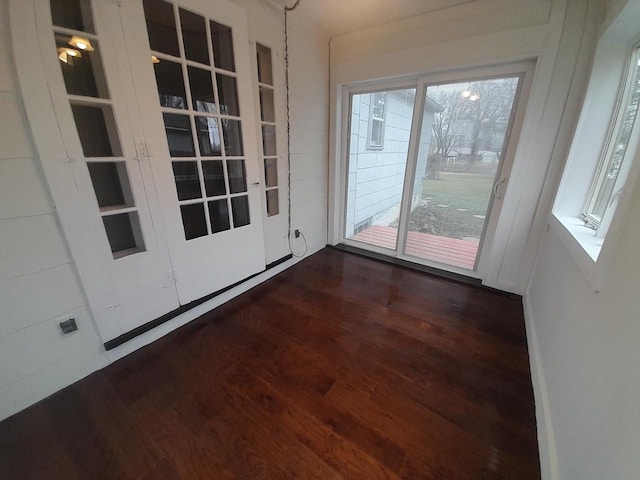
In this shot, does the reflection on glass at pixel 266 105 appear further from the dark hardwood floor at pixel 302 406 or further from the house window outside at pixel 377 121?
the dark hardwood floor at pixel 302 406

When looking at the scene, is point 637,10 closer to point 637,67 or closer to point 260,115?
point 637,67

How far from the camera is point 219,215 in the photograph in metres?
2.04

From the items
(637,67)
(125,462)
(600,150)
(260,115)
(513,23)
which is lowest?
(125,462)

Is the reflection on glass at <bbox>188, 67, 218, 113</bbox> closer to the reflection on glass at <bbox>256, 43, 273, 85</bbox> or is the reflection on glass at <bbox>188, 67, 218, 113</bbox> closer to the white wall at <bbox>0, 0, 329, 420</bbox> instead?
the reflection on glass at <bbox>256, 43, 273, 85</bbox>

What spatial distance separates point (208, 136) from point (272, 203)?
34.8 inches

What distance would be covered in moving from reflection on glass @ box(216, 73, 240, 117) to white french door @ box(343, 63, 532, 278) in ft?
5.00

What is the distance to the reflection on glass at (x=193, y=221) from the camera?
1.84 metres

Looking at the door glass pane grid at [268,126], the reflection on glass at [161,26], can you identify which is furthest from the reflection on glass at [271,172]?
the reflection on glass at [161,26]

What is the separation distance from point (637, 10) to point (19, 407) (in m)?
3.90

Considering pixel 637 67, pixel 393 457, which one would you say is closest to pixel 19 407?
pixel 393 457

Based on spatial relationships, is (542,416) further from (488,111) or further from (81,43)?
(81,43)

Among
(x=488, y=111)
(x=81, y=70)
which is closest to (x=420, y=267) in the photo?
(x=488, y=111)

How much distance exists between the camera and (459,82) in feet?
7.62

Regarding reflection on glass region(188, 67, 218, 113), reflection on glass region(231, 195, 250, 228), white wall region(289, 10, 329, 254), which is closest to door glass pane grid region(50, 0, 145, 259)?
reflection on glass region(188, 67, 218, 113)
